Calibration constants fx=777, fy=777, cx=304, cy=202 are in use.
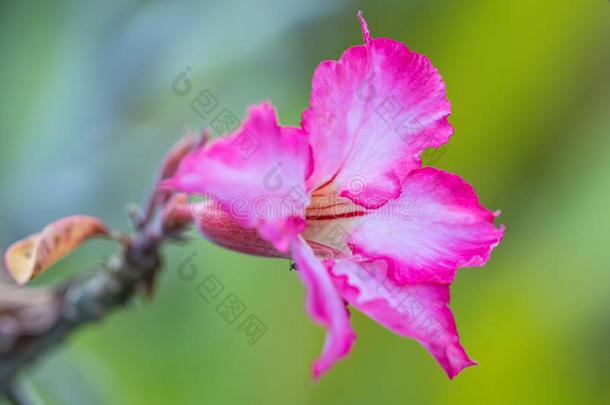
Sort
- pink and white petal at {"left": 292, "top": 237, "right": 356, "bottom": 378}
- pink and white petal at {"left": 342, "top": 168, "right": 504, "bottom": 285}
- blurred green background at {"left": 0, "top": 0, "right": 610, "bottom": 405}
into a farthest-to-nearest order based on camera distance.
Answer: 1. blurred green background at {"left": 0, "top": 0, "right": 610, "bottom": 405}
2. pink and white petal at {"left": 342, "top": 168, "right": 504, "bottom": 285}
3. pink and white petal at {"left": 292, "top": 237, "right": 356, "bottom": 378}

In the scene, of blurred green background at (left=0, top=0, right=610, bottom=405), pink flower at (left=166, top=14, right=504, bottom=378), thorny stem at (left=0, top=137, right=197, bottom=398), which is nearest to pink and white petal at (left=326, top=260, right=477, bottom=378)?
pink flower at (left=166, top=14, right=504, bottom=378)

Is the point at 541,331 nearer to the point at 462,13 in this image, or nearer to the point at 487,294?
the point at 487,294

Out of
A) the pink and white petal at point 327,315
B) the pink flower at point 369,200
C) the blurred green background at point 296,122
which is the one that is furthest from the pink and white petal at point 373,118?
the blurred green background at point 296,122

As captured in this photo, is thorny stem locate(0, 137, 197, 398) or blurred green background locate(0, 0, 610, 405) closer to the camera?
thorny stem locate(0, 137, 197, 398)

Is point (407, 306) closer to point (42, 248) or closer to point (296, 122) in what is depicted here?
point (42, 248)

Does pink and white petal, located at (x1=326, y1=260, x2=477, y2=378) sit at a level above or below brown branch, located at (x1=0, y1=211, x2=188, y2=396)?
below

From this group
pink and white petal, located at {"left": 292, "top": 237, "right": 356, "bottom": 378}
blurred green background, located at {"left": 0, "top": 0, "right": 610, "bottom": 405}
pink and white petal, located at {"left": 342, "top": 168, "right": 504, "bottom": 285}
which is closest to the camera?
pink and white petal, located at {"left": 292, "top": 237, "right": 356, "bottom": 378}

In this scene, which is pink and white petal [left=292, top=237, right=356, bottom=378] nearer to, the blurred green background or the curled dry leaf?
the curled dry leaf

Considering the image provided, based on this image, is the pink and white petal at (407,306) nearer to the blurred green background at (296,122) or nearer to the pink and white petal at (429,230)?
the pink and white petal at (429,230)
